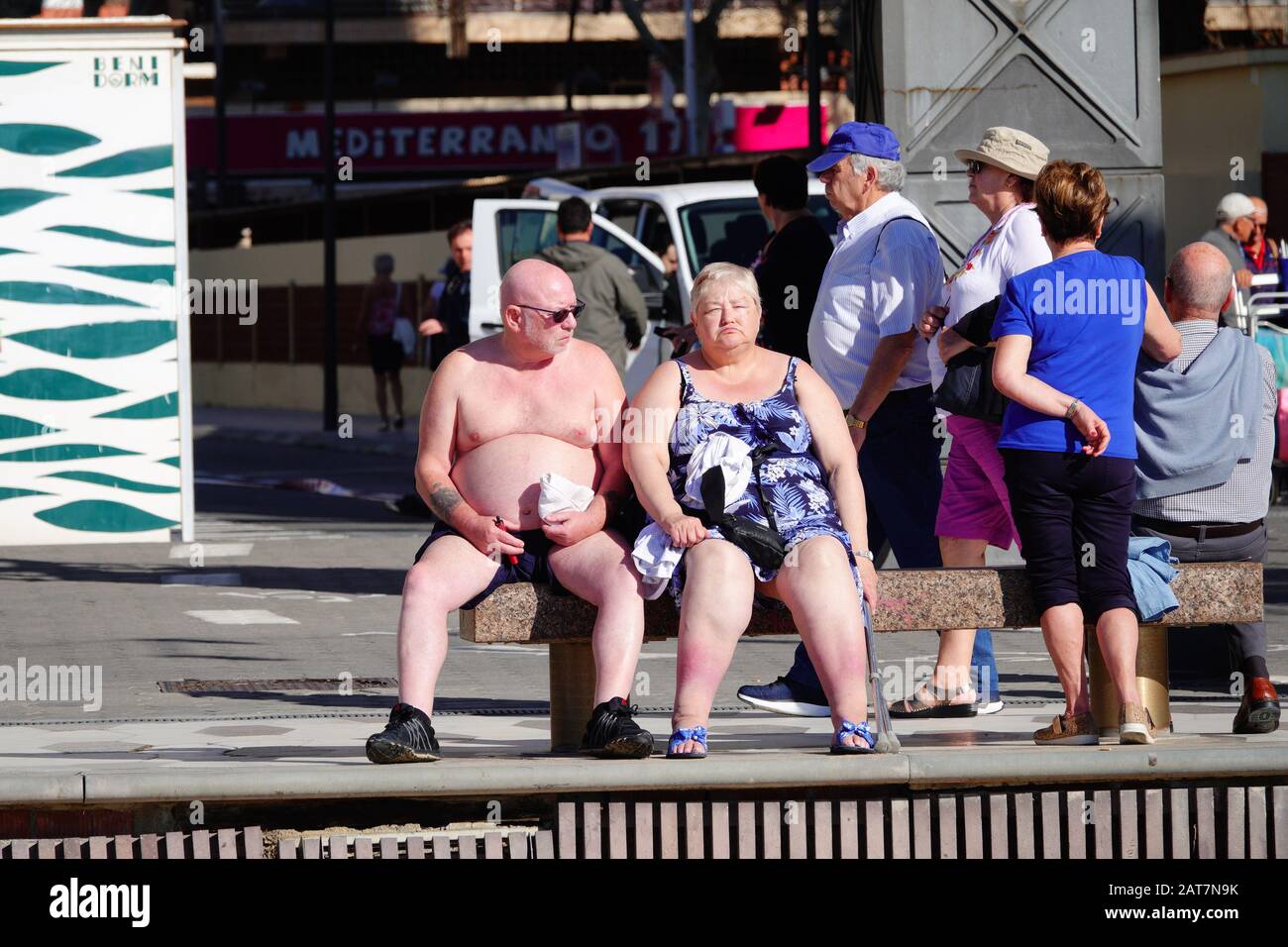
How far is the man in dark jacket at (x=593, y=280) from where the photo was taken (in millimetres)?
12359

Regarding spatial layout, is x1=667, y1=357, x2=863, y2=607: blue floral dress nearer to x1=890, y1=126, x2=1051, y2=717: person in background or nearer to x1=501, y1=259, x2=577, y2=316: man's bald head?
x1=501, y1=259, x2=577, y2=316: man's bald head

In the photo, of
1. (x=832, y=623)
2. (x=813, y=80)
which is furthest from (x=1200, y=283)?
(x=813, y=80)

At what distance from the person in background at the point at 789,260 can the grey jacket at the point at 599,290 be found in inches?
147

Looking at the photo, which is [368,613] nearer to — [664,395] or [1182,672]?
[1182,672]

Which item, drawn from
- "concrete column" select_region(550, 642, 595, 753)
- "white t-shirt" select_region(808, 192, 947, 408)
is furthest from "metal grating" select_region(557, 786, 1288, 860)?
"white t-shirt" select_region(808, 192, 947, 408)

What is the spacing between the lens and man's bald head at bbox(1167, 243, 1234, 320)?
7520 mm

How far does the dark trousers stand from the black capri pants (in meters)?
1.26

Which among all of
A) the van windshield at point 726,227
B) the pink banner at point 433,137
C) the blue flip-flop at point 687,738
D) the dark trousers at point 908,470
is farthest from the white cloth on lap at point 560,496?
the pink banner at point 433,137

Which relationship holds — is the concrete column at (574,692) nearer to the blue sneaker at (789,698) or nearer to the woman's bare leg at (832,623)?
the woman's bare leg at (832,623)

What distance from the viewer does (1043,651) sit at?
10.2 m

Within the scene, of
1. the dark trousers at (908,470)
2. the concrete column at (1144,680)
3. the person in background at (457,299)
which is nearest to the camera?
the concrete column at (1144,680)

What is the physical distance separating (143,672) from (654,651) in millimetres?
2217

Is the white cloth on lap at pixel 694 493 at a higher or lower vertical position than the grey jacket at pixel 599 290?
lower
